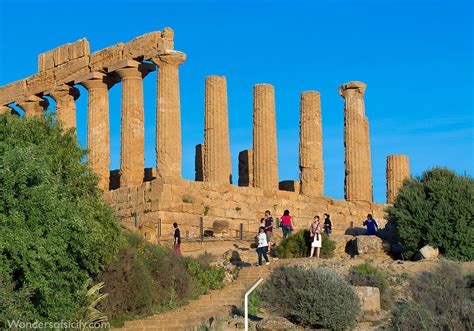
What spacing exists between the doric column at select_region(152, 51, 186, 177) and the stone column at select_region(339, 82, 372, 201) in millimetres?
9238

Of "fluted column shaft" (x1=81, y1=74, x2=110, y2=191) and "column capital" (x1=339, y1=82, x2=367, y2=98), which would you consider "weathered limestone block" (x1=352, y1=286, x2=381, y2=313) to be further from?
"column capital" (x1=339, y1=82, x2=367, y2=98)

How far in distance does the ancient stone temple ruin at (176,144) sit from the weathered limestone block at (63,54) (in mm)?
46

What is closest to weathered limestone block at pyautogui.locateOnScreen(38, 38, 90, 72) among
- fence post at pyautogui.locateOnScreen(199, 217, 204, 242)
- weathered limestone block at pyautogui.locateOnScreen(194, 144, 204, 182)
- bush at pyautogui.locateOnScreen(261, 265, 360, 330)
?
weathered limestone block at pyautogui.locateOnScreen(194, 144, 204, 182)

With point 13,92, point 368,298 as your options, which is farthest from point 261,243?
point 13,92

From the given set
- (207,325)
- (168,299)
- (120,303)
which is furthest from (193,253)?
(207,325)

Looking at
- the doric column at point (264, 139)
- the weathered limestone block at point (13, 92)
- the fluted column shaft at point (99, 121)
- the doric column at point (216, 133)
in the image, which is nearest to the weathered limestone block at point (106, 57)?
the fluted column shaft at point (99, 121)

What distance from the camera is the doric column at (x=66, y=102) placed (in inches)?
1951

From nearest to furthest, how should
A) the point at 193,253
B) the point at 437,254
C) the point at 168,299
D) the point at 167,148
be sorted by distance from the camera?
the point at 168,299 < the point at 437,254 < the point at 193,253 < the point at 167,148

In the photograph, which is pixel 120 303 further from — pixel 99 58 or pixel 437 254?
pixel 99 58

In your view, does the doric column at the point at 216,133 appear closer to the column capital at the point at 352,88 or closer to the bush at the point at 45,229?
the column capital at the point at 352,88

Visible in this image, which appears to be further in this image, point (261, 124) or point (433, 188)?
point (261, 124)

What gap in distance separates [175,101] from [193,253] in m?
9.76

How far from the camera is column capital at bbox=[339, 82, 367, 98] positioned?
5078cm

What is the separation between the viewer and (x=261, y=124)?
49438 mm
